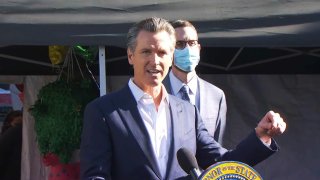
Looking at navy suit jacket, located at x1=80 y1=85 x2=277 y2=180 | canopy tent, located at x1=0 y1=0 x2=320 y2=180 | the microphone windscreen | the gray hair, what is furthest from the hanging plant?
the microphone windscreen

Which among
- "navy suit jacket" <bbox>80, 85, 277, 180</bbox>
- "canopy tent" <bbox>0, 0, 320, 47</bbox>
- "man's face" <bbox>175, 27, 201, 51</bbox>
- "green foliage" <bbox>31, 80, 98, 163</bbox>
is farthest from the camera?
"green foliage" <bbox>31, 80, 98, 163</bbox>

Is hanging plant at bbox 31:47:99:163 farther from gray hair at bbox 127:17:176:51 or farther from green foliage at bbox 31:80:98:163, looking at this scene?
gray hair at bbox 127:17:176:51

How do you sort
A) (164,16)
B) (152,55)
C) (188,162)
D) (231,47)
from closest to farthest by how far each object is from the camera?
(188,162) → (152,55) → (164,16) → (231,47)

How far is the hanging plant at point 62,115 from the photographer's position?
4.44 m

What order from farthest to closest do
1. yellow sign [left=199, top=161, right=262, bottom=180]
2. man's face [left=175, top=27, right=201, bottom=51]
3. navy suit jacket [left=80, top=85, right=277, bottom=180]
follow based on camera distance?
man's face [left=175, top=27, right=201, bottom=51], navy suit jacket [left=80, top=85, right=277, bottom=180], yellow sign [left=199, top=161, right=262, bottom=180]

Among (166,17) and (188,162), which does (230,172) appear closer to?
(188,162)

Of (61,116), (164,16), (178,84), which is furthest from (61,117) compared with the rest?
(178,84)

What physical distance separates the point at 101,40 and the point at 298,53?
2.08m

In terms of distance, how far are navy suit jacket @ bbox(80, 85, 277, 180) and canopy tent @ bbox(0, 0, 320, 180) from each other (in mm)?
1837

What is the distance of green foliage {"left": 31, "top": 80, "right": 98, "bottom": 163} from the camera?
4.44 metres

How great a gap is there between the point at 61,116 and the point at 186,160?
2.73m

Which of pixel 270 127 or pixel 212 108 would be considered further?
pixel 212 108

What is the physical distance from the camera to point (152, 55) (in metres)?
1.98

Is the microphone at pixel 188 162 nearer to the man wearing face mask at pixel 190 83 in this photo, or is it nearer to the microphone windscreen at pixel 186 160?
the microphone windscreen at pixel 186 160
